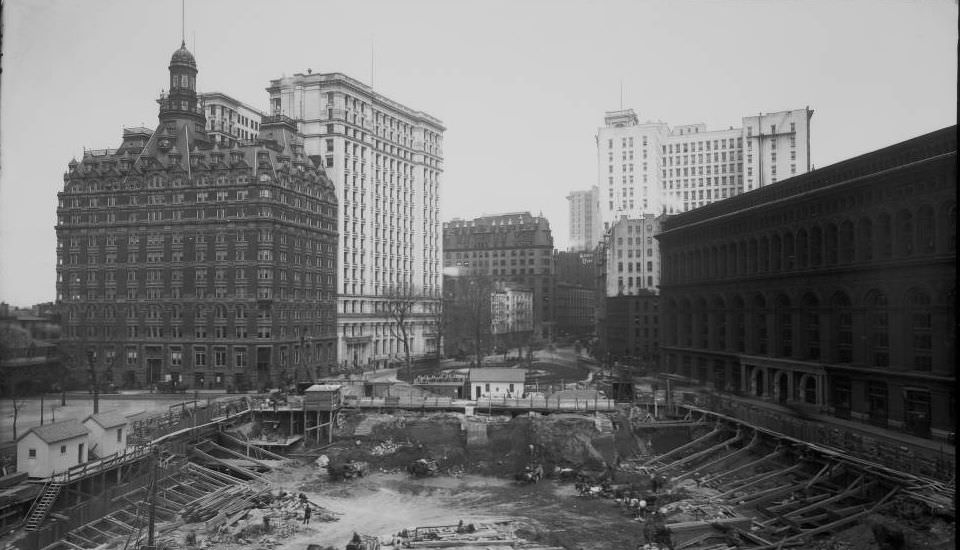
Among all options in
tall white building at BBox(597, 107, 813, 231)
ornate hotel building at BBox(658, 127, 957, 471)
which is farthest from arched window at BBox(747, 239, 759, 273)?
tall white building at BBox(597, 107, 813, 231)

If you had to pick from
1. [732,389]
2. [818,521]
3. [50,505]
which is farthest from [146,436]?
[732,389]

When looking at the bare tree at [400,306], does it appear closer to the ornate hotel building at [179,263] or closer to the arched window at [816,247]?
the ornate hotel building at [179,263]

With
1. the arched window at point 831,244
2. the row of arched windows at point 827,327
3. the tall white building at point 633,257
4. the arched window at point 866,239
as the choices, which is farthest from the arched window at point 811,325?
the tall white building at point 633,257

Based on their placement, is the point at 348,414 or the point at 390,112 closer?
the point at 348,414

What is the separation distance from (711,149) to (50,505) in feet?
397

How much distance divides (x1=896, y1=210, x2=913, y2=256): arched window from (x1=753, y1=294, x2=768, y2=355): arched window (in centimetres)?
1788

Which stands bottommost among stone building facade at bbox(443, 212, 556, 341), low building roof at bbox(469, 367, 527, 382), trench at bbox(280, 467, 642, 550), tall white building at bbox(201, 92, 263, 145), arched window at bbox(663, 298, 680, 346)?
trench at bbox(280, 467, 642, 550)

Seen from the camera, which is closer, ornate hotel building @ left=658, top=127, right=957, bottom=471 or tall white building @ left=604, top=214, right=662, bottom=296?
ornate hotel building @ left=658, top=127, right=957, bottom=471

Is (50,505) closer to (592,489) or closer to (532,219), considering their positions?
(592,489)

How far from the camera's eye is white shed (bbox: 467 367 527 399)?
5747 centimetres

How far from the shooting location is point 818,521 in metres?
31.0

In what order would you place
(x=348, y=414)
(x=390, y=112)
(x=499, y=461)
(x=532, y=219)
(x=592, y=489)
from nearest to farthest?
(x=592, y=489)
(x=499, y=461)
(x=348, y=414)
(x=390, y=112)
(x=532, y=219)

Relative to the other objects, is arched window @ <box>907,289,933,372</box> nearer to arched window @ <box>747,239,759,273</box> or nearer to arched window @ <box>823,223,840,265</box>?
arched window @ <box>823,223,840,265</box>

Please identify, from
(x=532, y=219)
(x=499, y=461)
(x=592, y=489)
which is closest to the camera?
(x=592, y=489)
